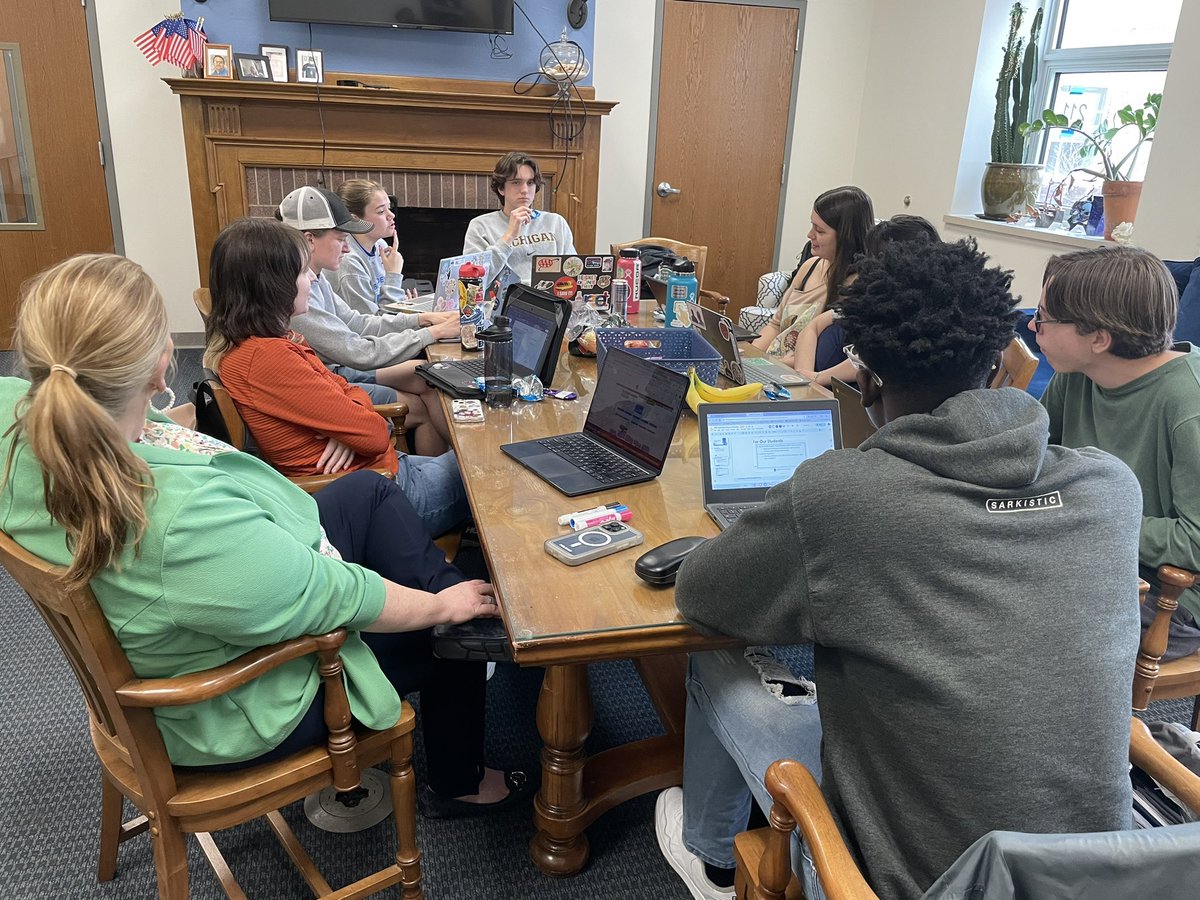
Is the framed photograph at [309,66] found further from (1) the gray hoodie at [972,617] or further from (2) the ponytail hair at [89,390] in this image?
(1) the gray hoodie at [972,617]

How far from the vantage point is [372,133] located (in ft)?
15.5

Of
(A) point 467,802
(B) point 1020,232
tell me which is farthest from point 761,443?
(B) point 1020,232

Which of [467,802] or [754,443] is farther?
[467,802]

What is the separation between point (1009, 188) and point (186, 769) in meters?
4.60

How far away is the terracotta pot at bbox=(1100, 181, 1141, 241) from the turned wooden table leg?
3492 millimetres

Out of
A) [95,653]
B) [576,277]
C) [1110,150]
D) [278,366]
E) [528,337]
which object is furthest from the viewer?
[1110,150]

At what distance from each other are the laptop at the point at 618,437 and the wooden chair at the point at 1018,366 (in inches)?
38.9

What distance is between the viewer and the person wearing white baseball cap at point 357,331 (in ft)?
8.94

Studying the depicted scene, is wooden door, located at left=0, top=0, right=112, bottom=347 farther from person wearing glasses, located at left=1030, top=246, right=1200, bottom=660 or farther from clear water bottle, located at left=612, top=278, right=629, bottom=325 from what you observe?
person wearing glasses, located at left=1030, top=246, right=1200, bottom=660

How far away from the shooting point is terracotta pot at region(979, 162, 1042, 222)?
14.7 feet

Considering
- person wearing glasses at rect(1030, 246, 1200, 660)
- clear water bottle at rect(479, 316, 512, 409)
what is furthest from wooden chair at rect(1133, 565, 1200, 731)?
clear water bottle at rect(479, 316, 512, 409)

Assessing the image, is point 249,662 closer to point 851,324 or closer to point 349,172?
point 851,324

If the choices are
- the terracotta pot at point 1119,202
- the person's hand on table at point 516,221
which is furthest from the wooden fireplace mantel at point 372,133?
the terracotta pot at point 1119,202

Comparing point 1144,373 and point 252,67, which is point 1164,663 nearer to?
point 1144,373
